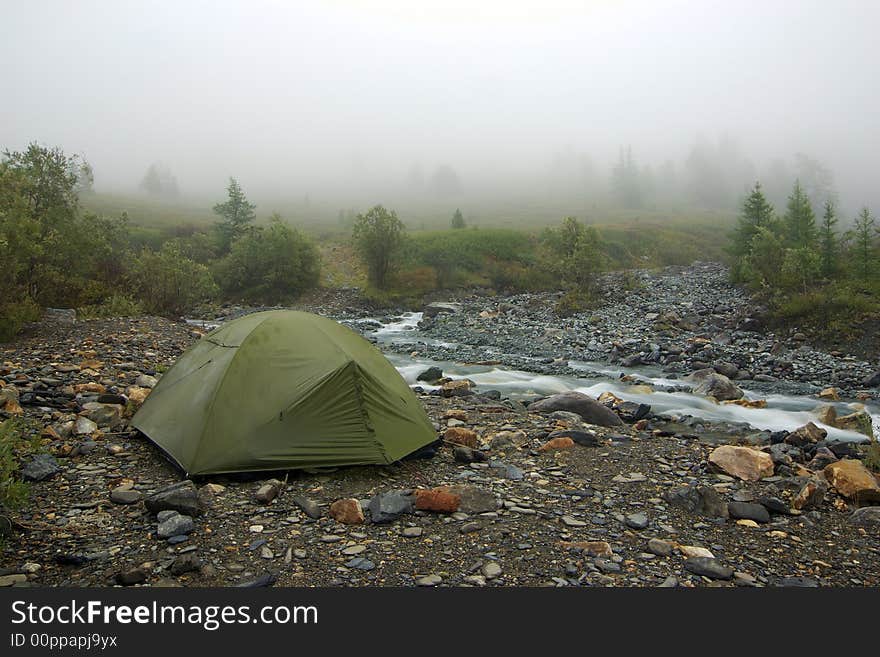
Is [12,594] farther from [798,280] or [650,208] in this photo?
[650,208]

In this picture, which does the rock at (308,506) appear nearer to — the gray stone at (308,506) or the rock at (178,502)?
the gray stone at (308,506)

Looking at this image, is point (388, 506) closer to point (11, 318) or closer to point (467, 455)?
point (467, 455)

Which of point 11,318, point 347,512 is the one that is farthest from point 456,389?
point 11,318

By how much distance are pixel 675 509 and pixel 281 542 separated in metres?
4.93

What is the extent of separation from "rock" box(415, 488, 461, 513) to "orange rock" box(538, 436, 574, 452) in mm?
3202

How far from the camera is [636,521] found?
6504mm

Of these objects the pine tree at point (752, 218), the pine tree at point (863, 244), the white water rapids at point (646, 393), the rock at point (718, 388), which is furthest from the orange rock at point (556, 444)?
the pine tree at point (752, 218)

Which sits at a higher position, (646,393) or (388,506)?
(388,506)

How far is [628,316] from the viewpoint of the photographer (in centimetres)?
3050

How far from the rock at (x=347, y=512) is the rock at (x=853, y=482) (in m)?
6.69

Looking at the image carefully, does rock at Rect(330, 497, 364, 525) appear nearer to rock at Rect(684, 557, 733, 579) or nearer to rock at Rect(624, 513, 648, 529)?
rock at Rect(624, 513, 648, 529)

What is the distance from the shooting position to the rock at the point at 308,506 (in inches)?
246

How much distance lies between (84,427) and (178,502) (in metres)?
3.78

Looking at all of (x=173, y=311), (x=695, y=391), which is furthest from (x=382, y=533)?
(x=173, y=311)
